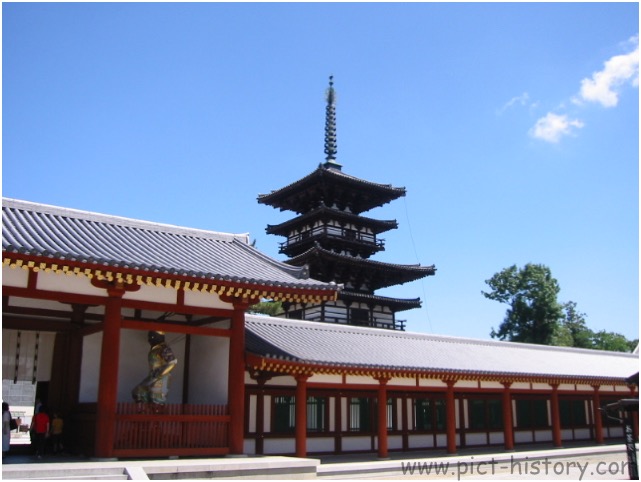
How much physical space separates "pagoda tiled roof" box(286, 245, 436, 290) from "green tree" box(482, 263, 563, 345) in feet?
66.4

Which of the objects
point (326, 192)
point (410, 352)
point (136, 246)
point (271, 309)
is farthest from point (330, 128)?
point (136, 246)

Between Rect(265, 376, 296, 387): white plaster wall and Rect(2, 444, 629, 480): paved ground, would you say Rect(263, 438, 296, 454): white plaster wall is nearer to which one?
Rect(2, 444, 629, 480): paved ground

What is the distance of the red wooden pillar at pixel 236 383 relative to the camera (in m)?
14.1

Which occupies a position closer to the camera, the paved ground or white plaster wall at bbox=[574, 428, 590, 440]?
the paved ground

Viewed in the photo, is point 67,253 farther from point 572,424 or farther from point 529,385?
point 572,424

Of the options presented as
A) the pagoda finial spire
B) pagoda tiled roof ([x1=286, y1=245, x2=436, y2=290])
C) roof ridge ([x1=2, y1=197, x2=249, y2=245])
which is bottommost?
roof ridge ([x1=2, y1=197, x2=249, y2=245])

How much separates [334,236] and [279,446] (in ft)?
55.0

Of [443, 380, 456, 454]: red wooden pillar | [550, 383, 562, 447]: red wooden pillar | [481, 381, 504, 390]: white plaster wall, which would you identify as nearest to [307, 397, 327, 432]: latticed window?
[443, 380, 456, 454]: red wooden pillar

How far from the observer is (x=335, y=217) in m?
34.5

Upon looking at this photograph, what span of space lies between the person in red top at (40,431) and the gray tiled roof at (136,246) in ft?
12.9

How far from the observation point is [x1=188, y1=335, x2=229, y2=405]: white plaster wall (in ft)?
49.6

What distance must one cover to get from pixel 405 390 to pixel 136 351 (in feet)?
30.4

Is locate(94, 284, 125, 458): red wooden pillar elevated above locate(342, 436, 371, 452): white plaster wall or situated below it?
above

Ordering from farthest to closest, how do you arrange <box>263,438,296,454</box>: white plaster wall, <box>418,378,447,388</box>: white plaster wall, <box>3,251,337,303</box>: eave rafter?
<box>418,378,447,388</box>: white plaster wall < <box>263,438,296,454</box>: white plaster wall < <box>3,251,337,303</box>: eave rafter
